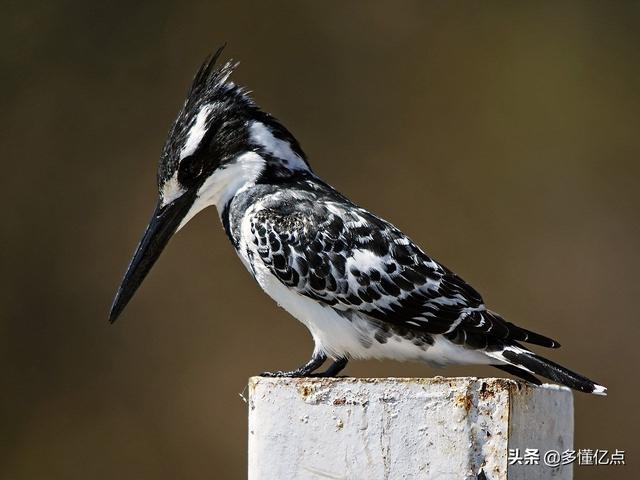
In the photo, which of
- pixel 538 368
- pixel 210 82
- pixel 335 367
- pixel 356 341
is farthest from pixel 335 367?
pixel 210 82

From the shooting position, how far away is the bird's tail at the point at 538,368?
81.4 inches

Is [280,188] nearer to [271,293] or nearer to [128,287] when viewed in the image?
[271,293]

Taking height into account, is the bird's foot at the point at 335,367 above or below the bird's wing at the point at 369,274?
below

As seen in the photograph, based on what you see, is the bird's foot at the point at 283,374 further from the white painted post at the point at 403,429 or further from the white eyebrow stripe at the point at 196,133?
the white eyebrow stripe at the point at 196,133

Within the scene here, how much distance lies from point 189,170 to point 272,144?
224 millimetres

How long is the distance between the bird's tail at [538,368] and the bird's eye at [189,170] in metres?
0.84

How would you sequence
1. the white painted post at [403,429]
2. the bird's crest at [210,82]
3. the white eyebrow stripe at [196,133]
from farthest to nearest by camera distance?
the bird's crest at [210,82] < the white eyebrow stripe at [196,133] < the white painted post at [403,429]

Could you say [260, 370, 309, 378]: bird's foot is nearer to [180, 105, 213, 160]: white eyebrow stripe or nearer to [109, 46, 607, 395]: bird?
[109, 46, 607, 395]: bird

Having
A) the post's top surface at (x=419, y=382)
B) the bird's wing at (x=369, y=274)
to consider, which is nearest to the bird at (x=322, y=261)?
the bird's wing at (x=369, y=274)

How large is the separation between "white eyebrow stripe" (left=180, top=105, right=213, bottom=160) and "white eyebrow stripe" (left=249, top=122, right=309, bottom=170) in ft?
0.41

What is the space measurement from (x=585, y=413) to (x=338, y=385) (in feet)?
11.3

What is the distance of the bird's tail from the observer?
2066 mm

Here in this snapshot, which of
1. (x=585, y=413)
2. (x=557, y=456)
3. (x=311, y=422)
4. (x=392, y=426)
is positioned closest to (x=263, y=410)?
(x=311, y=422)

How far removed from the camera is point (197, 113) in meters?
2.58
